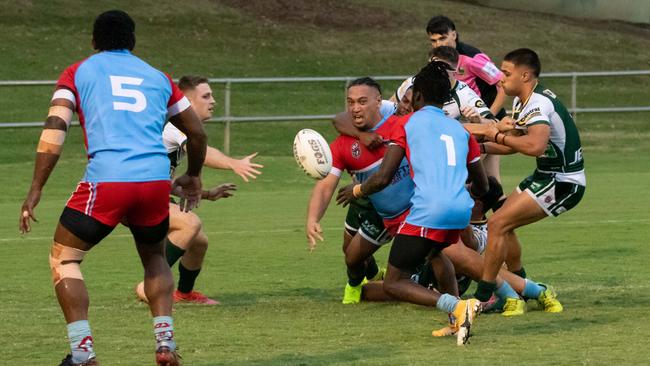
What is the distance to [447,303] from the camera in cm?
921

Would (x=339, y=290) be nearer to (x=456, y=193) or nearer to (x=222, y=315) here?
(x=222, y=315)

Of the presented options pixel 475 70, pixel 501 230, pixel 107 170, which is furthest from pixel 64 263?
pixel 475 70

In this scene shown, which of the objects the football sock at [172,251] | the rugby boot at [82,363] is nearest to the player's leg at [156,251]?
the rugby boot at [82,363]

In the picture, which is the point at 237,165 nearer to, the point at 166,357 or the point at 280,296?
the point at 166,357

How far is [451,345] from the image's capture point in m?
9.16

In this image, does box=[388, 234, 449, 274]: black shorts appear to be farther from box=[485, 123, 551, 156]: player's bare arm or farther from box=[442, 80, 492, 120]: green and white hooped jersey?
box=[442, 80, 492, 120]: green and white hooped jersey

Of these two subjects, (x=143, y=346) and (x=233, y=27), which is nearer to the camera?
(x=143, y=346)

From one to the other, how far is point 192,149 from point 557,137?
3.02 metres

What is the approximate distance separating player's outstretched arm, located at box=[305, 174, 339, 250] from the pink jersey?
10.5 ft

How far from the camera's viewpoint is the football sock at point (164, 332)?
Result: 8.12 meters

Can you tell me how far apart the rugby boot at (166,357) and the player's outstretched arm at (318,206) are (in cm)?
217

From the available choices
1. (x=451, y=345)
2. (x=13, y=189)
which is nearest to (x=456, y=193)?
(x=451, y=345)

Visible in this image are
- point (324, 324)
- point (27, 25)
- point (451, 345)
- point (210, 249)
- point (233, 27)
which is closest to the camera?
point (451, 345)

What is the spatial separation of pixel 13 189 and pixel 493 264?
39.0 feet
